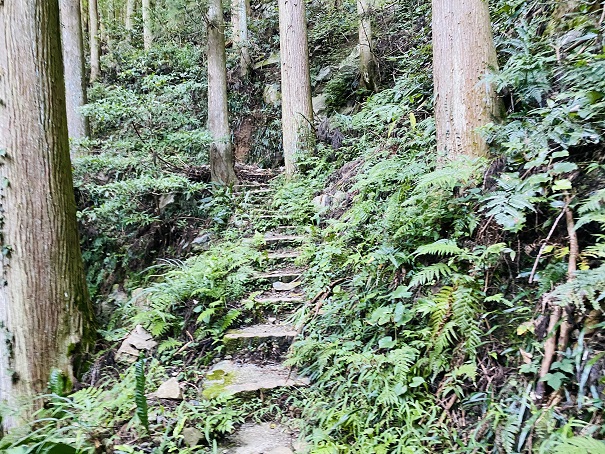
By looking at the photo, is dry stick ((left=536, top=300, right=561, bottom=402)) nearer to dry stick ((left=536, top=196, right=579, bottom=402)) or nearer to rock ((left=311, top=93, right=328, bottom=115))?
dry stick ((left=536, top=196, right=579, bottom=402))

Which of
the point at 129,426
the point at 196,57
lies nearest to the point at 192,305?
the point at 129,426

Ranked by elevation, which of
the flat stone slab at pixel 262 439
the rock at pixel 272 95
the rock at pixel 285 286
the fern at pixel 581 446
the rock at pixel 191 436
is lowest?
the flat stone slab at pixel 262 439

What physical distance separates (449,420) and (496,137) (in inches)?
91.6

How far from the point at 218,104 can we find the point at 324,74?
126 inches

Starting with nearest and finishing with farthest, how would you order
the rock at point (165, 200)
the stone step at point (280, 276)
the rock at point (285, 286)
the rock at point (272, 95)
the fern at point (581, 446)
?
the fern at point (581, 446) < the rock at point (285, 286) < the stone step at point (280, 276) < the rock at point (165, 200) < the rock at point (272, 95)

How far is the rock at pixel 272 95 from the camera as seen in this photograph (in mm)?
10273

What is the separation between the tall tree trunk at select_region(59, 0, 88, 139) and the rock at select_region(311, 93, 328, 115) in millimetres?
5040

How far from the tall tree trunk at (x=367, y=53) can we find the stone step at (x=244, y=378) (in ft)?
20.3

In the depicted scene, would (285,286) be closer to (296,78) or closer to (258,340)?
(258,340)

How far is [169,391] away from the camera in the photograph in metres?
3.09

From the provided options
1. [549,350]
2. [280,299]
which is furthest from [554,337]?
[280,299]

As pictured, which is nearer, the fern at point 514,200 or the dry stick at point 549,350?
the dry stick at point 549,350

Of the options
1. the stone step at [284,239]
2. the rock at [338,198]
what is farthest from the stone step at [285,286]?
the rock at [338,198]

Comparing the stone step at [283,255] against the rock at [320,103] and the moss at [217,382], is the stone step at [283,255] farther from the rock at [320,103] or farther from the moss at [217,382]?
the rock at [320,103]
